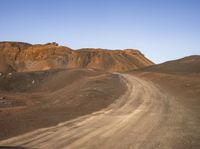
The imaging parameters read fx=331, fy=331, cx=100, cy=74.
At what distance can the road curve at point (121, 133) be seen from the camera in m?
10.8

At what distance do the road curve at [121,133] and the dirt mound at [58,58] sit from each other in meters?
119

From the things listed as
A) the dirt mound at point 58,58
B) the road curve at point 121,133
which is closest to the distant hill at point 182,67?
the road curve at point 121,133

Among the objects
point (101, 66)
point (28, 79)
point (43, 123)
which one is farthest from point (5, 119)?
point (101, 66)

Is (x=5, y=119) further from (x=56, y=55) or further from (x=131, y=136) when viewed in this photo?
(x=56, y=55)

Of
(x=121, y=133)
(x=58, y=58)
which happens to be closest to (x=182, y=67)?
(x=121, y=133)

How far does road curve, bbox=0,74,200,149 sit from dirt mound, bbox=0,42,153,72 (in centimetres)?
11921

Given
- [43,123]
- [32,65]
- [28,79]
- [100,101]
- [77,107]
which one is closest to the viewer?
[43,123]

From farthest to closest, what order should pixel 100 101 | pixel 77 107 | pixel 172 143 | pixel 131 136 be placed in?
pixel 100 101, pixel 77 107, pixel 131 136, pixel 172 143

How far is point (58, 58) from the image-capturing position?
140000 mm

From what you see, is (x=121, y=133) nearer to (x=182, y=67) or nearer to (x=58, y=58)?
(x=182, y=67)

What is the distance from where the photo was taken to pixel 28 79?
5941 cm

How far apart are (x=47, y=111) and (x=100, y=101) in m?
6.04

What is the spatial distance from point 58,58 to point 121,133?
128991mm

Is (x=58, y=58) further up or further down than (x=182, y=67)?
further up
